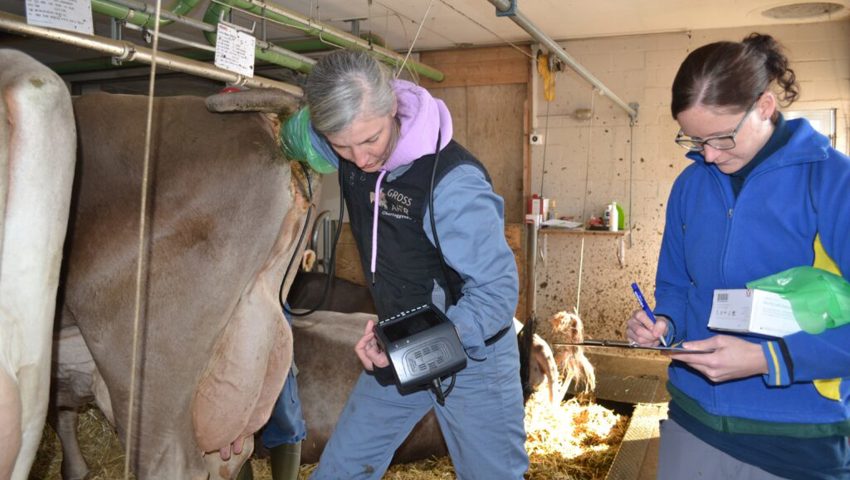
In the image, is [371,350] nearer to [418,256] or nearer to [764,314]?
[418,256]

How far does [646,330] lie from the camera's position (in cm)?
195

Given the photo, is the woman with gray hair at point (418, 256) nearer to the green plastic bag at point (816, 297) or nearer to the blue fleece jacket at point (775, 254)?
the blue fleece jacket at point (775, 254)

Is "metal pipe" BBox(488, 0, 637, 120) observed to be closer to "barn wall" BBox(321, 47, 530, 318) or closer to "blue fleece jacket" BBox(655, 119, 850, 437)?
"barn wall" BBox(321, 47, 530, 318)

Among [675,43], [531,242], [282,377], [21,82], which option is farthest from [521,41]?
[21,82]

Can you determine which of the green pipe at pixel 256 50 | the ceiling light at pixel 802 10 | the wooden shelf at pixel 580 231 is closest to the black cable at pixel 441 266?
the green pipe at pixel 256 50

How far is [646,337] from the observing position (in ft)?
6.36

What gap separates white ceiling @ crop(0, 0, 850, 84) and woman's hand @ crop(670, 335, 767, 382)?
180 inches

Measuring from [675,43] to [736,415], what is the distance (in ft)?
20.2

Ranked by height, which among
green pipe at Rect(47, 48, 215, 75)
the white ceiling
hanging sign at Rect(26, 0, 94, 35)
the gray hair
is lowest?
the gray hair

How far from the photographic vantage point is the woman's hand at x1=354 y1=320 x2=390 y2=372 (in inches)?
77.1

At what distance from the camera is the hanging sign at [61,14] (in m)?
2.91

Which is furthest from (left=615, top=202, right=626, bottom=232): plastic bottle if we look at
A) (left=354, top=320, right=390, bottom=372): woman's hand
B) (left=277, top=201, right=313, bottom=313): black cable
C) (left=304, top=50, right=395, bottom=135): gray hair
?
(left=304, top=50, right=395, bottom=135): gray hair

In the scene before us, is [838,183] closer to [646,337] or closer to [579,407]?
[646,337]

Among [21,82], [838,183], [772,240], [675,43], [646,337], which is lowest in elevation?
[646,337]
